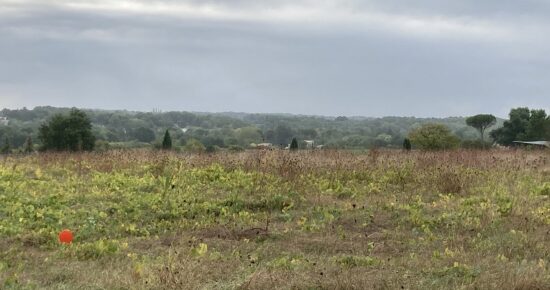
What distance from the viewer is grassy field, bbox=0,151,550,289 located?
517cm

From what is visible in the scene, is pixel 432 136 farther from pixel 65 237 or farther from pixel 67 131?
pixel 65 237

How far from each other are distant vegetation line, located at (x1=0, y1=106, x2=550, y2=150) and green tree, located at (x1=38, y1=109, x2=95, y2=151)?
3.86 ft

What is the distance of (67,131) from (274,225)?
3038 cm

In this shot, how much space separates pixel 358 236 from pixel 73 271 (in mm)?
3625

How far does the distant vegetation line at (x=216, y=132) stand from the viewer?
4072cm

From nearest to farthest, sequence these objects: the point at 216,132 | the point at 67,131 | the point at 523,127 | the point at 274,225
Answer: the point at 274,225
the point at 67,131
the point at 523,127
the point at 216,132

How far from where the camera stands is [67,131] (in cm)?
3512

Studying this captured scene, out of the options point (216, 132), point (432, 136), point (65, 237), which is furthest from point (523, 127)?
point (65, 237)

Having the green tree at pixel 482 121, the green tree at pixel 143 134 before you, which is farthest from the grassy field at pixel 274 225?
the green tree at pixel 143 134

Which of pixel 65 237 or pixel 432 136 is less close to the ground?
pixel 432 136

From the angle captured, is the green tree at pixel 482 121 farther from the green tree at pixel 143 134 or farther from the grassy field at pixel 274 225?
the grassy field at pixel 274 225

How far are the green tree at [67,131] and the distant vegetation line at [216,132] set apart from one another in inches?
46.3

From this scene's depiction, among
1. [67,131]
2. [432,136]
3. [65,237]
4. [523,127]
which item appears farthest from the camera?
[523,127]

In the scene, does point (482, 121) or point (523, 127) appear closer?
point (523, 127)
